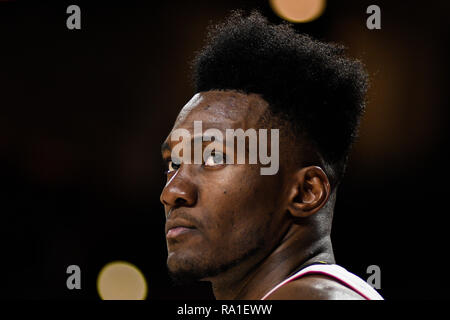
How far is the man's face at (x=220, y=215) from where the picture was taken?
1.79 metres

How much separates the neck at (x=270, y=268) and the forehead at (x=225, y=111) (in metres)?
0.40

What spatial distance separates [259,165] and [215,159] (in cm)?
15

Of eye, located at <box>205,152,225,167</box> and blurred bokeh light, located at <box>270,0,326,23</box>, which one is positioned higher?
blurred bokeh light, located at <box>270,0,326,23</box>

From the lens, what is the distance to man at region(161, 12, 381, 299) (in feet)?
5.89

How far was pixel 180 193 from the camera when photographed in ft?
6.02

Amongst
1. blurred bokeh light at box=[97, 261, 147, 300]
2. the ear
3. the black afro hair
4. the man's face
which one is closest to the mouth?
the man's face

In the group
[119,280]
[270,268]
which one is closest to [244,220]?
[270,268]

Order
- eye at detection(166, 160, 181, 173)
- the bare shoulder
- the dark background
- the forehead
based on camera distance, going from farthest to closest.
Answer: the dark background
eye at detection(166, 160, 181, 173)
the forehead
the bare shoulder

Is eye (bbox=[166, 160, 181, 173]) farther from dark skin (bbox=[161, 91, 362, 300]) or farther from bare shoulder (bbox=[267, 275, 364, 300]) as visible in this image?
bare shoulder (bbox=[267, 275, 364, 300])

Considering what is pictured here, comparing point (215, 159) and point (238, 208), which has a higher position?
point (215, 159)

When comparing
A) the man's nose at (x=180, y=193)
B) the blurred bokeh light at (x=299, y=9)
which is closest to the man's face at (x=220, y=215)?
the man's nose at (x=180, y=193)

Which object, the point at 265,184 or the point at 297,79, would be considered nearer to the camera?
the point at 265,184

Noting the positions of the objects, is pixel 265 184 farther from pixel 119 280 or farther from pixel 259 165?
pixel 119 280
